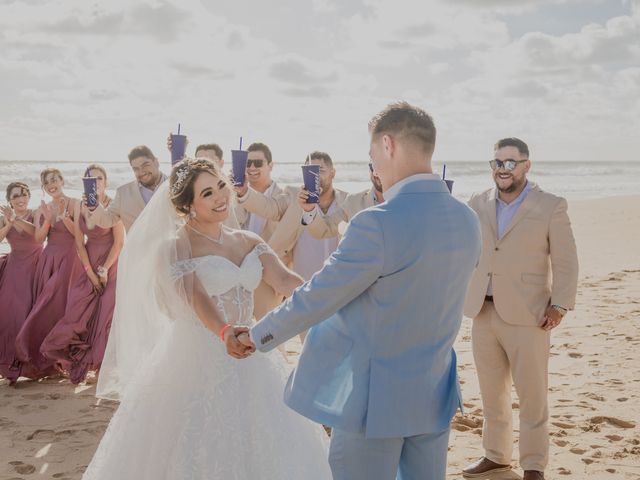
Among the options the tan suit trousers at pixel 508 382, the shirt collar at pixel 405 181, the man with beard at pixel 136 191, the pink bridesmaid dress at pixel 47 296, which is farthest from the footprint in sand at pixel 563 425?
the pink bridesmaid dress at pixel 47 296

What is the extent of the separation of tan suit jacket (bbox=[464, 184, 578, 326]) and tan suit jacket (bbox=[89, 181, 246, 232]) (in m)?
2.84

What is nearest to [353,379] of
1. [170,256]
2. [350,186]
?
[170,256]

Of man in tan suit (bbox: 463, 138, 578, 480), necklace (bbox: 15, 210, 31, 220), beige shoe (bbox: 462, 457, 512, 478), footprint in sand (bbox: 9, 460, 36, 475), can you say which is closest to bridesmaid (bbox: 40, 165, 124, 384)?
necklace (bbox: 15, 210, 31, 220)

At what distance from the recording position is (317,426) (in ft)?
13.2

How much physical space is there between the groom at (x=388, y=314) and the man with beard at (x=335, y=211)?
249 cm

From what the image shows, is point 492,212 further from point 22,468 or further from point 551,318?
point 22,468

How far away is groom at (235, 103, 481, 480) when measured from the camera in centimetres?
271

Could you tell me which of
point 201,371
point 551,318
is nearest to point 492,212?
point 551,318

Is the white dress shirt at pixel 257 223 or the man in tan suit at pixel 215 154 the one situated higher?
the man in tan suit at pixel 215 154

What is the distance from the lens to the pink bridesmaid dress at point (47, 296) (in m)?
7.52

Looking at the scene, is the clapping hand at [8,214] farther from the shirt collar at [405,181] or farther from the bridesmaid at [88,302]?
the shirt collar at [405,181]

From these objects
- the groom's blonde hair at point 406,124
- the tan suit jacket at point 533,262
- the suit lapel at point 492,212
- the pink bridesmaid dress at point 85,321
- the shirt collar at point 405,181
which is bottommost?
the pink bridesmaid dress at point 85,321

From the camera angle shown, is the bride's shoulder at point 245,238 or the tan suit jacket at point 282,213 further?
the tan suit jacket at point 282,213

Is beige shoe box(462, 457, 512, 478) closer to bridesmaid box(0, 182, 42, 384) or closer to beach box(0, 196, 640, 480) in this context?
beach box(0, 196, 640, 480)
